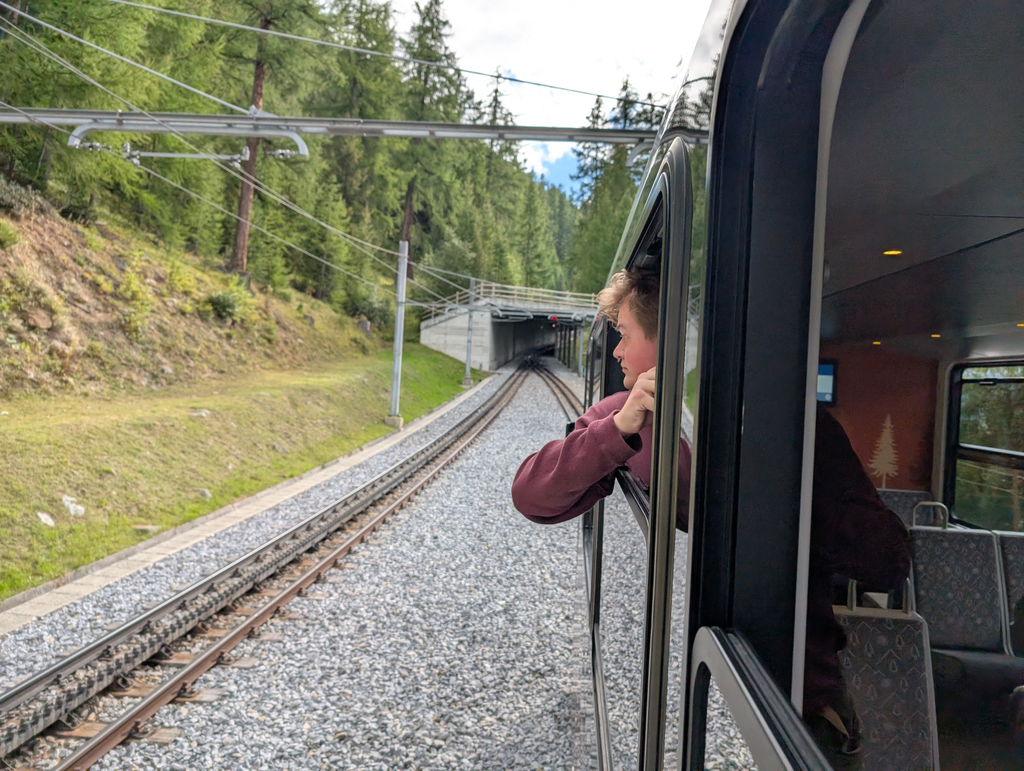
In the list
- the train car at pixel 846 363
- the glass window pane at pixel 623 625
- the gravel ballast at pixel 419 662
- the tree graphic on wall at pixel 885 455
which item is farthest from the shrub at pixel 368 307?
the tree graphic on wall at pixel 885 455

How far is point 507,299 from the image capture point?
45375mm

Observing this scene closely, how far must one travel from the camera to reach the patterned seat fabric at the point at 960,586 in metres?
1.84

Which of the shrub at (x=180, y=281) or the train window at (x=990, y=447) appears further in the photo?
the shrub at (x=180, y=281)

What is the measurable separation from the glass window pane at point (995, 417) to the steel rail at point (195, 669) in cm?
469

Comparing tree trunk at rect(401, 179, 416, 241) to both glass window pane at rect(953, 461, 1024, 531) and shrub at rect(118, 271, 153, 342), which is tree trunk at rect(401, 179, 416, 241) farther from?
glass window pane at rect(953, 461, 1024, 531)

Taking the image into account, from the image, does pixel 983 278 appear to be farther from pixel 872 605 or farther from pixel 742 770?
pixel 742 770

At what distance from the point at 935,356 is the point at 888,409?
0.45 meters

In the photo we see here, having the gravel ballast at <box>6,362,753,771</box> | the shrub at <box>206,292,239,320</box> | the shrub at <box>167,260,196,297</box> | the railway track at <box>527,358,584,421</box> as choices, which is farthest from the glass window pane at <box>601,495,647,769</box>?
the shrub at <box>206,292,239,320</box>

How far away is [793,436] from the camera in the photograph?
1.04m

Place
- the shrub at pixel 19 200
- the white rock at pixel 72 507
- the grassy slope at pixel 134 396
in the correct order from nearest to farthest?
the white rock at pixel 72 507
the grassy slope at pixel 134 396
the shrub at pixel 19 200

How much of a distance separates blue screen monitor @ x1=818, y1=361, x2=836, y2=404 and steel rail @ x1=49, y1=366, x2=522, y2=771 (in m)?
4.49

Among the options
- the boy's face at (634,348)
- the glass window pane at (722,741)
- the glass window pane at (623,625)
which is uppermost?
the boy's face at (634,348)

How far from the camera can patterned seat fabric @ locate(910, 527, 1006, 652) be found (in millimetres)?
1837

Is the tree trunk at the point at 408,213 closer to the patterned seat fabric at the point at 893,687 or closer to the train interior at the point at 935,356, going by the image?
the train interior at the point at 935,356
